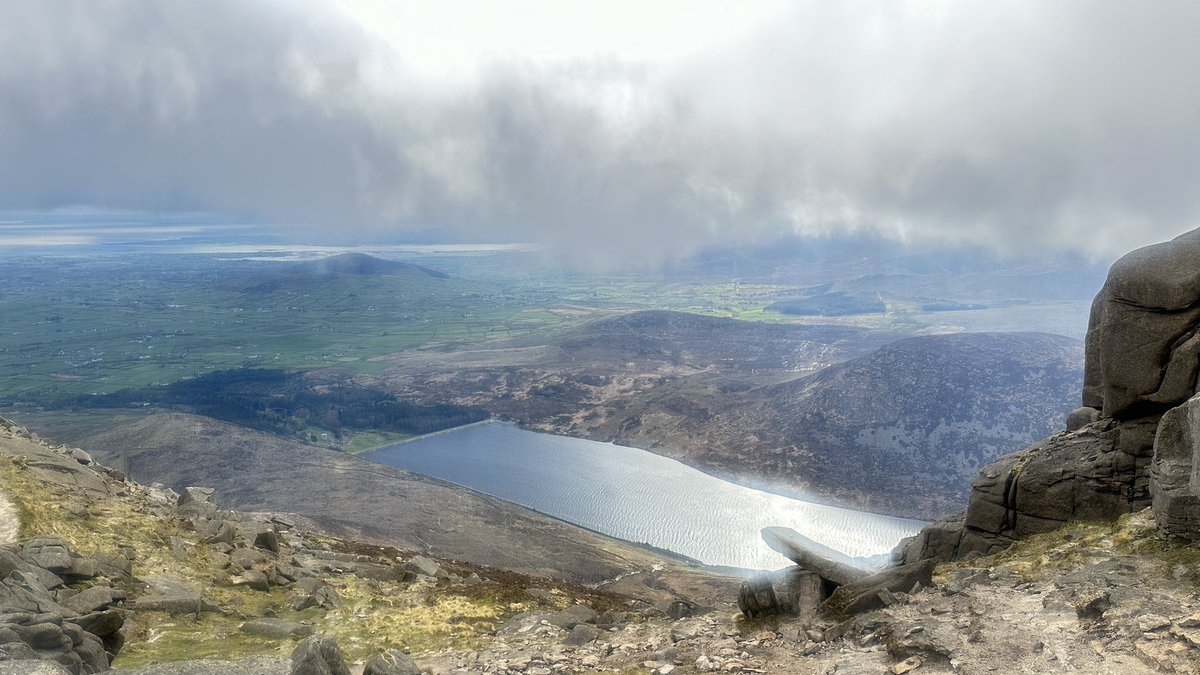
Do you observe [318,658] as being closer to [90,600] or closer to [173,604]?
[90,600]

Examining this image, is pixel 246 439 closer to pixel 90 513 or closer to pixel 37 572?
pixel 90 513

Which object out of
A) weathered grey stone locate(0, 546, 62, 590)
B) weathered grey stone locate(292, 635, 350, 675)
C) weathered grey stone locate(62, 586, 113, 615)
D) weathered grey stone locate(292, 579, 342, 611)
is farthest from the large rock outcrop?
weathered grey stone locate(0, 546, 62, 590)

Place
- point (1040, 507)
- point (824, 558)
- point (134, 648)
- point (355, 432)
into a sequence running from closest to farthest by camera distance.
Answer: point (134, 648), point (824, 558), point (1040, 507), point (355, 432)

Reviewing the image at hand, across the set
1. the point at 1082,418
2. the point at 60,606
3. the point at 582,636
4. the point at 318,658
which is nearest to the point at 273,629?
the point at 60,606

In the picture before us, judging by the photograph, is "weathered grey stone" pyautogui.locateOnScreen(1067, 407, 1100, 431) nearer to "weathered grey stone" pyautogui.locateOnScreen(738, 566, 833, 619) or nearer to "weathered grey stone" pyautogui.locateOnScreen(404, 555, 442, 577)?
"weathered grey stone" pyautogui.locateOnScreen(738, 566, 833, 619)

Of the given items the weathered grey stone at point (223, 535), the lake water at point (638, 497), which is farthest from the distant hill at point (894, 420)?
the weathered grey stone at point (223, 535)

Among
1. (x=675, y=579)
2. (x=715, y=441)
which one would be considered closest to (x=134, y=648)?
(x=675, y=579)
